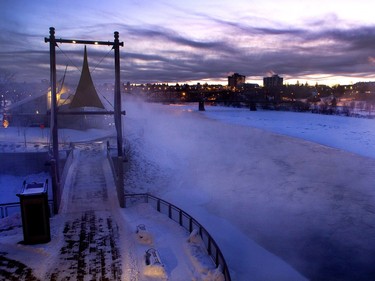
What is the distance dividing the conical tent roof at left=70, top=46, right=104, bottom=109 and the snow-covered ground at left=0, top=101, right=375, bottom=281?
886 cm

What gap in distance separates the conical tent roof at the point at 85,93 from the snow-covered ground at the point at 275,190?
29.1 ft

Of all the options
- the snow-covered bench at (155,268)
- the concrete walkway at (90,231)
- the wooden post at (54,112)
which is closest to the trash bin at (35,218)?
the concrete walkway at (90,231)

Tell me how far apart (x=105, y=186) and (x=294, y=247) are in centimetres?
918

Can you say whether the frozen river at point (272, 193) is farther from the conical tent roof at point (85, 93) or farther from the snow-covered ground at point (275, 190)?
the conical tent roof at point (85, 93)

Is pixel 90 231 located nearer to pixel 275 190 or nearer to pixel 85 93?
pixel 85 93

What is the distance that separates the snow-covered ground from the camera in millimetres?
14188

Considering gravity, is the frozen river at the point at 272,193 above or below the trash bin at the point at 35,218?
below

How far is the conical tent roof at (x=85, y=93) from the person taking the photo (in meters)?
15.7

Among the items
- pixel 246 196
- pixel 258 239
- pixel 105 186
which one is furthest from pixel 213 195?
pixel 105 186

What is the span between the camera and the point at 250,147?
136 ft

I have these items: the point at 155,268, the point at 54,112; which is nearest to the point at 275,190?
the point at 54,112

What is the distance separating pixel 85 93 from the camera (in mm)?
15852

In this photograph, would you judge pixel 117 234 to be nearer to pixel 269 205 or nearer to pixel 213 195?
pixel 269 205

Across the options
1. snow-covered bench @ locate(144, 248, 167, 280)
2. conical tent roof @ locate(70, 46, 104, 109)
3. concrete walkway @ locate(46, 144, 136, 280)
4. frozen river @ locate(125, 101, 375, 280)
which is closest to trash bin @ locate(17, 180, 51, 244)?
concrete walkway @ locate(46, 144, 136, 280)
